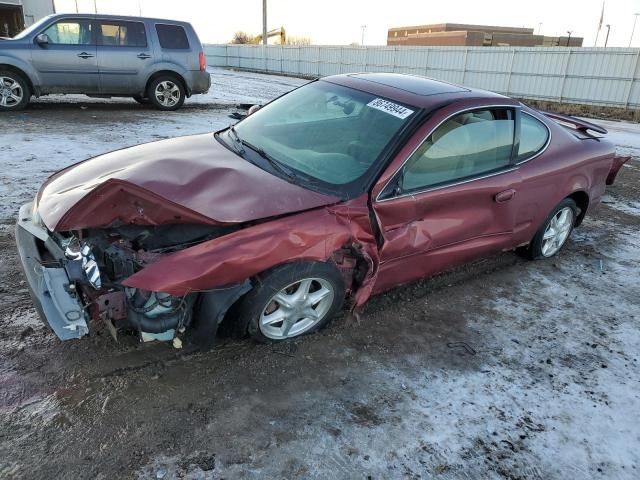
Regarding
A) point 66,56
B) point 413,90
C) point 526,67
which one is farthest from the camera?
point 526,67

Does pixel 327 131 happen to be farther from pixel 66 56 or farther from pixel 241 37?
pixel 241 37

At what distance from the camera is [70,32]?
9.22m

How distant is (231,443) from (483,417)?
1.32 m

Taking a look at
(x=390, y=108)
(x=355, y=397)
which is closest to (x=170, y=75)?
(x=390, y=108)

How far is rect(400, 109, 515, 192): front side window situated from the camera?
3.20 m

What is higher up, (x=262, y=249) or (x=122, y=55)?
(x=122, y=55)

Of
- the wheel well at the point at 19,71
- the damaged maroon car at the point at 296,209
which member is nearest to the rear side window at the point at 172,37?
the wheel well at the point at 19,71

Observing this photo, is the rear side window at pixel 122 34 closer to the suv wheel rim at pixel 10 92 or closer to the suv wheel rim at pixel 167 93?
the suv wheel rim at pixel 167 93

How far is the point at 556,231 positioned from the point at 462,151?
158cm

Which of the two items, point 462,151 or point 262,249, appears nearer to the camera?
point 262,249

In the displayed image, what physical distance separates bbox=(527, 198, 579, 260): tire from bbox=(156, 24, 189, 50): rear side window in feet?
28.7

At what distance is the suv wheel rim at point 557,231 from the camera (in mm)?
4352

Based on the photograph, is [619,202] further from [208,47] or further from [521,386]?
[208,47]

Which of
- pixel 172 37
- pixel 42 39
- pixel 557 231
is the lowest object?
pixel 557 231
